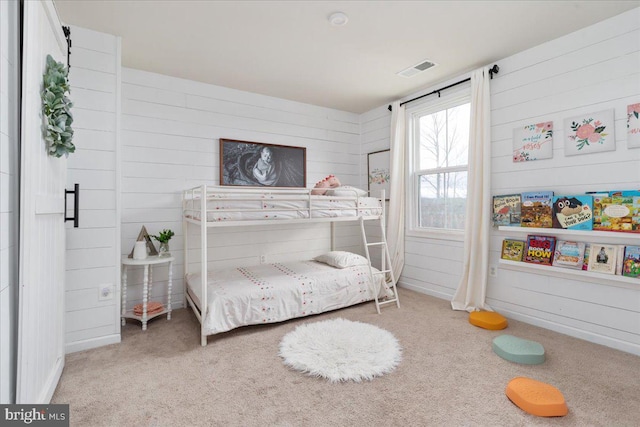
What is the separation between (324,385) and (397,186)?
2594 millimetres

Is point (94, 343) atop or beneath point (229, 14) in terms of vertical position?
beneath

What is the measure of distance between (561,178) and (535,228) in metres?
0.45

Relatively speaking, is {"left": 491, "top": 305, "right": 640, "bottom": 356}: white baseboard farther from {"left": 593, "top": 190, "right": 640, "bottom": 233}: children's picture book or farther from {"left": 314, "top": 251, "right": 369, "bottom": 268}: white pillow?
{"left": 314, "top": 251, "right": 369, "bottom": 268}: white pillow

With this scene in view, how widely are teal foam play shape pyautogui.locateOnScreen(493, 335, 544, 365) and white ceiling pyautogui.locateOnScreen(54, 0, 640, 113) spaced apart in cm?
238

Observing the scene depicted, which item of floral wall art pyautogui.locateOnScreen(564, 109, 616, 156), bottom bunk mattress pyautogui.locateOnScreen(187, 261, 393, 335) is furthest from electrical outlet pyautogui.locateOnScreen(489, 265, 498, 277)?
floral wall art pyautogui.locateOnScreen(564, 109, 616, 156)

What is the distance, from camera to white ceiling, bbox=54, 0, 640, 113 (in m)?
2.14

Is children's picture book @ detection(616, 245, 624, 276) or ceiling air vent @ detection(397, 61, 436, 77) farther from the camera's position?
ceiling air vent @ detection(397, 61, 436, 77)

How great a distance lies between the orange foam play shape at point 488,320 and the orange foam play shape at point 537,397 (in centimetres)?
84

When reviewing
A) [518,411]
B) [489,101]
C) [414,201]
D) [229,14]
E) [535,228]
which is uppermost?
[229,14]

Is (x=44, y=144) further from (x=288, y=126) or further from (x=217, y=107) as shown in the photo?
(x=288, y=126)

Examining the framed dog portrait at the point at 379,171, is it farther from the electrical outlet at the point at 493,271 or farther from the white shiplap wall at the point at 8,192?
the white shiplap wall at the point at 8,192
